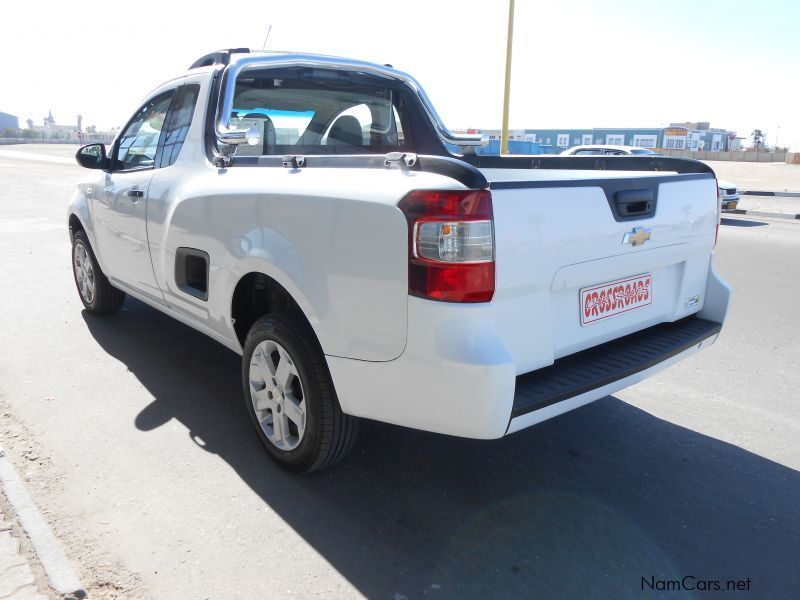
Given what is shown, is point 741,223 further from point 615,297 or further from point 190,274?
point 190,274

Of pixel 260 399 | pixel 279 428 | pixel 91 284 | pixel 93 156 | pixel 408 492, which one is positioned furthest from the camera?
pixel 91 284

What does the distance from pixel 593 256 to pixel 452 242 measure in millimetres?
728

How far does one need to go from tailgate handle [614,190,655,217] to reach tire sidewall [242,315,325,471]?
148 centimetres

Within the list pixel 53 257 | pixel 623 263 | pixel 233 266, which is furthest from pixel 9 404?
pixel 53 257

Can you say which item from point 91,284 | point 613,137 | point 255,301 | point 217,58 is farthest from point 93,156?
point 613,137

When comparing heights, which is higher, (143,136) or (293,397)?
(143,136)

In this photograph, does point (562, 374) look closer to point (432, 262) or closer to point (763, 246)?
point (432, 262)

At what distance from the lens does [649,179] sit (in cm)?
282

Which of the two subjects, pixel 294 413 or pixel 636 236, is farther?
pixel 294 413

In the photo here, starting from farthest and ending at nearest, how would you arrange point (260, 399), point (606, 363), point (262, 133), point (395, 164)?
1. point (262, 133)
2. point (260, 399)
3. point (606, 363)
4. point (395, 164)

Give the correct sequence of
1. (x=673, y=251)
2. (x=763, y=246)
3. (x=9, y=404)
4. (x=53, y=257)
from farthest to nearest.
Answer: (x=763, y=246) < (x=53, y=257) < (x=9, y=404) < (x=673, y=251)

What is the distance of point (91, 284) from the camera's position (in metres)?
5.45

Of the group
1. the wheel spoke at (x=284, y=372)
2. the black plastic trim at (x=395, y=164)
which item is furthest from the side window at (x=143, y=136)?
the wheel spoke at (x=284, y=372)

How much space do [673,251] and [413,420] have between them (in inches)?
61.4
